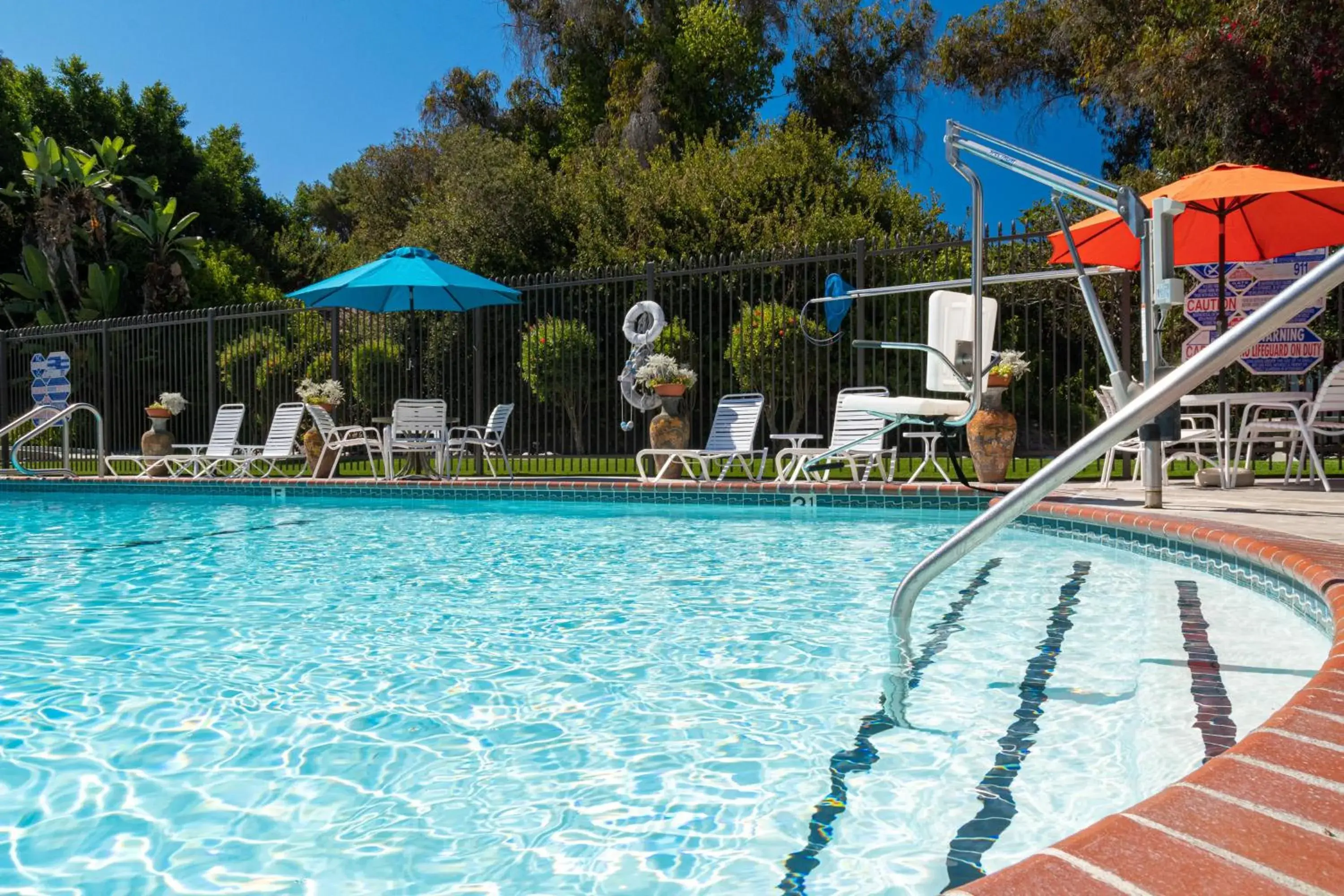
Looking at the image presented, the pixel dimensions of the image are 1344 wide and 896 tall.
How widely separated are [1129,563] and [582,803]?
3639 millimetres

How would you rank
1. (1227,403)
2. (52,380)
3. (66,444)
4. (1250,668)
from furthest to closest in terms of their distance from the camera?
(52,380)
(66,444)
(1227,403)
(1250,668)

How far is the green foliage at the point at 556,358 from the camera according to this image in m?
12.3

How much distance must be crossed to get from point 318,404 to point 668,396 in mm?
3916

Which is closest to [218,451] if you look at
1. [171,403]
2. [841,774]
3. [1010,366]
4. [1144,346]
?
[171,403]

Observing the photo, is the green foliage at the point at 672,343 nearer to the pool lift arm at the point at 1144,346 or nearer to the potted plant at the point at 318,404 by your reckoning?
the potted plant at the point at 318,404

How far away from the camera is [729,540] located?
6.07m

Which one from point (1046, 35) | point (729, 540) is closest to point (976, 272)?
point (729, 540)

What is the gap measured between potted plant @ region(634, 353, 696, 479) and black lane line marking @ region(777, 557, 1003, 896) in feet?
19.2

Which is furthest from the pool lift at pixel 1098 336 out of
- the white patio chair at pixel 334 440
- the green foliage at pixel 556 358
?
the green foliage at pixel 556 358

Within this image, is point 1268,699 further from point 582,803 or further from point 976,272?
point 976,272

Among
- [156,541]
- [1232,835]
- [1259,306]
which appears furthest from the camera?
[1259,306]

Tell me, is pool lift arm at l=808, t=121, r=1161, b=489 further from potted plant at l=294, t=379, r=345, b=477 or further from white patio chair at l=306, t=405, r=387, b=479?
potted plant at l=294, t=379, r=345, b=477

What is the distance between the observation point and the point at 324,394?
10.8 meters

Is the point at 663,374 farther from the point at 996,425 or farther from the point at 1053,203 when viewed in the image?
the point at 1053,203
